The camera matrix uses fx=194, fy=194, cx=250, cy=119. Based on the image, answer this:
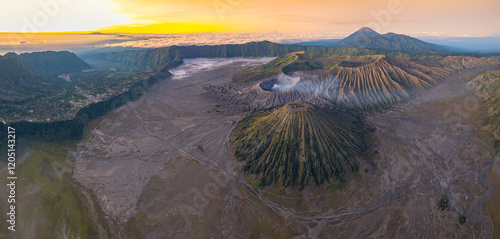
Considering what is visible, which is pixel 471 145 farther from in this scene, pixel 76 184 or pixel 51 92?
pixel 51 92

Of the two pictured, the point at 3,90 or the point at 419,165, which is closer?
the point at 419,165

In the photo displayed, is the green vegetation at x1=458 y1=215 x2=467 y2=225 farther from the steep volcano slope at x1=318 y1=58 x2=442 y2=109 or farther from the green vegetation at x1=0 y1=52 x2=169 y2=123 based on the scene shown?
the green vegetation at x1=0 y1=52 x2=169 y2=123

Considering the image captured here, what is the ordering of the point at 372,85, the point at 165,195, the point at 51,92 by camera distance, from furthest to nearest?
the point at 51,92 < the point at 372,85 < the point at 165,195

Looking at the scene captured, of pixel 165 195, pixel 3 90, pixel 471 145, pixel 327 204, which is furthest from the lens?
pixel 3 90

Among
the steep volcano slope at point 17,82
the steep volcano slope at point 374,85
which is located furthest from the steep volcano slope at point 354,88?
the steep volcano slope at point 17,82

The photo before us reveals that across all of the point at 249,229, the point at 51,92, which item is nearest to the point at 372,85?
the point at 249,229

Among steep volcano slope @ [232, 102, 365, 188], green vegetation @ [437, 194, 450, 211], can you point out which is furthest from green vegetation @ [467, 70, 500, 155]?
steep volcano slope @ [232, 102, 365, 188]
